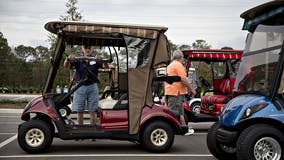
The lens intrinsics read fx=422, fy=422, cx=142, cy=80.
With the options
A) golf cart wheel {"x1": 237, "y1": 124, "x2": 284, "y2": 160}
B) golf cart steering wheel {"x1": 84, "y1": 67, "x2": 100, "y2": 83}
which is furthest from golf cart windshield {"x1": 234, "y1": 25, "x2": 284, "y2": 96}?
golf cart steering wheel {"x1": 84, "y1": 67, "x2": 100, "y2": 83}

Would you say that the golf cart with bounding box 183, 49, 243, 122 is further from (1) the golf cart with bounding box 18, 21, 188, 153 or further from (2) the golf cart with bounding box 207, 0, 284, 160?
(2) the golf cart with bounding box 207, 0, 284, 160

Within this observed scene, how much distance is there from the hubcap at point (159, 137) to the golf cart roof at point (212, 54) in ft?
12.9

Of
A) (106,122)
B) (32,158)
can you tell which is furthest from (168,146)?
(32,158)

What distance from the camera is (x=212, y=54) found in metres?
10.7

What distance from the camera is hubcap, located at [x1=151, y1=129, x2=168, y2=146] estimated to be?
7111 millimetres

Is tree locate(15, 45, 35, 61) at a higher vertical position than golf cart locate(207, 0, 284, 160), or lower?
higher

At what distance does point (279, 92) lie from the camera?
5.67 meters

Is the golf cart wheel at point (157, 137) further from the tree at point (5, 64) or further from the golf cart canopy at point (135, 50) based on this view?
the tree at point (5, 64)

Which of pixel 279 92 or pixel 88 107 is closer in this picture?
pixel 279 92

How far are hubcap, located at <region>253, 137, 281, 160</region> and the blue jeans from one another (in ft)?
10.8

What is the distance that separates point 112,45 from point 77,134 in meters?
2.04

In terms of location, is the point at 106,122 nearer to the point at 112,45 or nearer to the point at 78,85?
the point at 78,85

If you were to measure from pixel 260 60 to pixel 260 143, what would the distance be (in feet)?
4.22

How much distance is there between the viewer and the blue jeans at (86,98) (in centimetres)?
766
